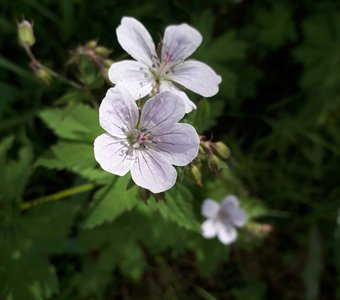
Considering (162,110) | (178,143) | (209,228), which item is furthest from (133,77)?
(209,228)

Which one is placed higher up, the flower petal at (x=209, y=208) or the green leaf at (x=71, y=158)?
the green leaf at (x=71, y=158)

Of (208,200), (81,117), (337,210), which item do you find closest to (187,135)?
(81,117)

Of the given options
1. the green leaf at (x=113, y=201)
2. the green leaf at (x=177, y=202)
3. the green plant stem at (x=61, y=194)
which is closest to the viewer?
the green leaf at (x=177, y=202)

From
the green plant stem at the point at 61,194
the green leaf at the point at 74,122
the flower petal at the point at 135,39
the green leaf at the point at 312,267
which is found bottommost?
the green leaf at the point at 312,267

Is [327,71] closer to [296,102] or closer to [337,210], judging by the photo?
[296,102]

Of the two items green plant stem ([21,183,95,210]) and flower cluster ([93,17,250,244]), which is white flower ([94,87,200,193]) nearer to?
flower cluster ([93,17,250,244])

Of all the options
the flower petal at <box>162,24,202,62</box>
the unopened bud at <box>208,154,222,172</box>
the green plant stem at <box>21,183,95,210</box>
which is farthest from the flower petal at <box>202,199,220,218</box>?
the flower petal at <box>162,24,202,62</box>

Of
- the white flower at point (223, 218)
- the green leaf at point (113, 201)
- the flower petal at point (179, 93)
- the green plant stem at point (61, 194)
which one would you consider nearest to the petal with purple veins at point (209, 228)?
the white flower at point (223, 218)

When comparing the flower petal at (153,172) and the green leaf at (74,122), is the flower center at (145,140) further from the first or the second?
the green leaf at (74,122)
